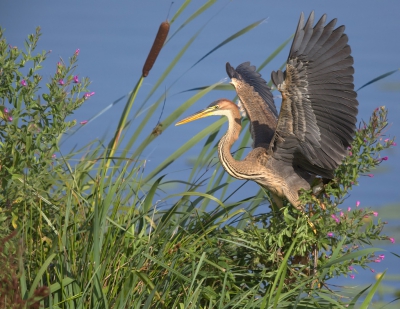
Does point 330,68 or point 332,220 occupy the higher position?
point 330,68

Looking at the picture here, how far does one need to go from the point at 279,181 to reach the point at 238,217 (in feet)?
1.02

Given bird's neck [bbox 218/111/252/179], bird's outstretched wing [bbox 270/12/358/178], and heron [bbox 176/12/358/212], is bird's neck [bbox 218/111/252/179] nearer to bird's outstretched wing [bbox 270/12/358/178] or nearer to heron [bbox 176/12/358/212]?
heron [bbox 176/12/358/212]

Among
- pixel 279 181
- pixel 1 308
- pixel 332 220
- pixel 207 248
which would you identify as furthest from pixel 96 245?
pixel 279 181

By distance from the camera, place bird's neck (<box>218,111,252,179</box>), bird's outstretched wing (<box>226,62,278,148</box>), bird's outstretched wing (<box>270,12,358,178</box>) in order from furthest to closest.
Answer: bird's outstretched wing (<box>226,62,278,148</box>)
bird's neck (<box>218,111,252,179</box>)
bird's outstretched wing (<box>270,12,358,178</box>)

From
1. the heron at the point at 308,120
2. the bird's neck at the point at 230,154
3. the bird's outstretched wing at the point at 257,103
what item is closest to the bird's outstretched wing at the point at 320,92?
the heron at the point at 308,120

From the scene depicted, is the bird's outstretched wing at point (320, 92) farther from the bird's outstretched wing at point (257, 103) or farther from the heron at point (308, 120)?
the bird's outstretched wing at point (257, 103)

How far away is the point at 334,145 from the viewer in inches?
136

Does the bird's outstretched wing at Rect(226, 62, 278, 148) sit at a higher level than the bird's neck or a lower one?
higher

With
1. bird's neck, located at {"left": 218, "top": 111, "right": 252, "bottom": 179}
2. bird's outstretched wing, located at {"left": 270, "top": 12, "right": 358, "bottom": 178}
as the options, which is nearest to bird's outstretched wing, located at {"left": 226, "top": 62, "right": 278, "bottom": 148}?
bird's neck, located at {"left": 218, "top": 111, "right": 252, "bottom": 179}

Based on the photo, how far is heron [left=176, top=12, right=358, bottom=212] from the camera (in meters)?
3.31

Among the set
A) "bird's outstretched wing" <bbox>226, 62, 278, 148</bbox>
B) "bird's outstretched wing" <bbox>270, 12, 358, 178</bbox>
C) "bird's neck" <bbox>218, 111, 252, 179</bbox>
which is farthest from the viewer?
"bird's outstretched wing" <bbox>226, 62, 278, 148</bbox>

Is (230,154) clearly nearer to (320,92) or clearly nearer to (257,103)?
(257,103)

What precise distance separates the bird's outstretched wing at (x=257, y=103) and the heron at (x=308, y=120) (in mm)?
156

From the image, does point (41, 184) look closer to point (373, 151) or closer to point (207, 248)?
point (207, 248)
